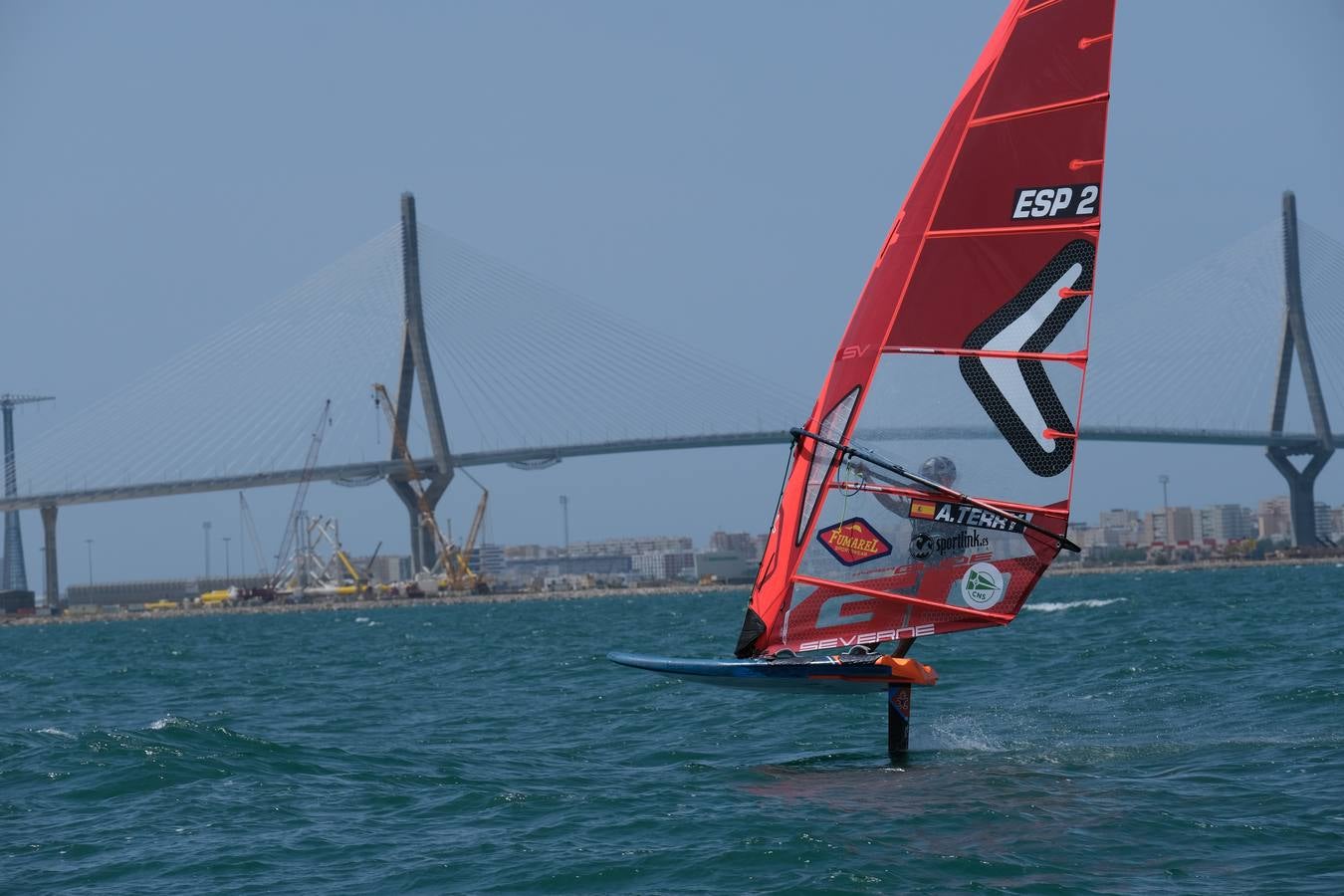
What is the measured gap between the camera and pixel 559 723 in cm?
1159

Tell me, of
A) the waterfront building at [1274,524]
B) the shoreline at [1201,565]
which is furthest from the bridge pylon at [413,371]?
the waterfront building at [1274,524]

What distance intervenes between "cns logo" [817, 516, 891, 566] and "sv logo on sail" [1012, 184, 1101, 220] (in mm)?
1786

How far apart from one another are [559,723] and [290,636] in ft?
78.6

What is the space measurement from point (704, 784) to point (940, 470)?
207 cm

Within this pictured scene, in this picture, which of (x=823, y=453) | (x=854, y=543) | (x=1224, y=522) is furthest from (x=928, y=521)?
(x=1224, y=522)

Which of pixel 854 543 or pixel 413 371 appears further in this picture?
pixel 413 371

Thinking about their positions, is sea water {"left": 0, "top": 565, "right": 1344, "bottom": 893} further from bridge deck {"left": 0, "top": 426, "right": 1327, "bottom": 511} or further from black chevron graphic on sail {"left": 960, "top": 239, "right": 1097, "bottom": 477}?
bridge deck {"left": 0, "top": 426, "right": 1327, "bottom": 511}

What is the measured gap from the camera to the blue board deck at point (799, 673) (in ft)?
26.7

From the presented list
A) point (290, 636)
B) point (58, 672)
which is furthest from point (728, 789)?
point (290, 636)

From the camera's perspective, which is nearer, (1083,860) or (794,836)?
(1083,860)

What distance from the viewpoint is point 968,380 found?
826 cm

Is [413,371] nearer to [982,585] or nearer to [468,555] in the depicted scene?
[468,555]

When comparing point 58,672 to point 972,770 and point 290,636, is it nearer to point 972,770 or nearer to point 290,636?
point 290,636

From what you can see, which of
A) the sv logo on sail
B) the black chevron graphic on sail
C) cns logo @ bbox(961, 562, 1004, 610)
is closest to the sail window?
the black chevron graphic on sail
